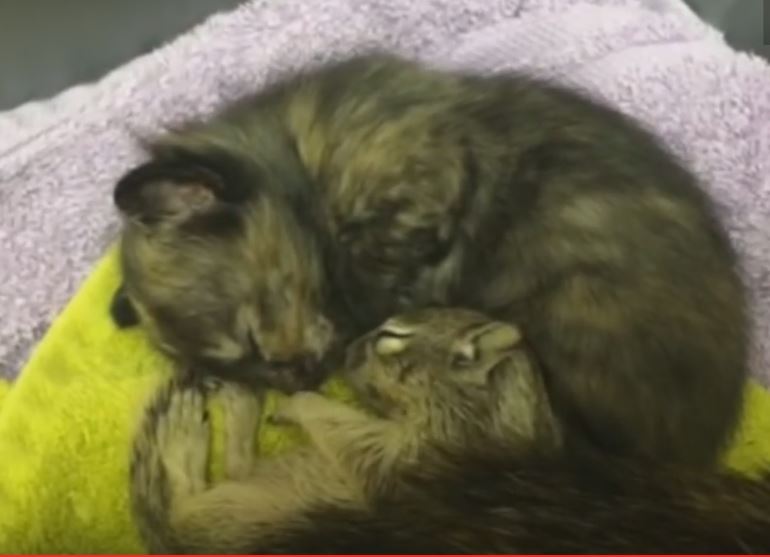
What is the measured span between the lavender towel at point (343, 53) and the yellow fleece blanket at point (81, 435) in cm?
18

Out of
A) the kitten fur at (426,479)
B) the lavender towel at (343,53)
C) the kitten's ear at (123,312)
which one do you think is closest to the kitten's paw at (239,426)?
the kitten fur at (426,479)

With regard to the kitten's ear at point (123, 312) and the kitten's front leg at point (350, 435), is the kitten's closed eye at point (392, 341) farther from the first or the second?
the kitten's ear at point (123, 312)

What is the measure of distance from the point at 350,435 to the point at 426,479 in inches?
9.7

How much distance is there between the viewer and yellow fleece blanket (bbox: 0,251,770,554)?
56.7 inches

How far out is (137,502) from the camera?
1438 mm

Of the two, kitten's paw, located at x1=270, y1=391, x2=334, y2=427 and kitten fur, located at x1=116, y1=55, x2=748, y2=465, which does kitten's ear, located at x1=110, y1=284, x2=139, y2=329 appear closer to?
kitten fur, located at x1=116, y1=55, x2=748, y2=465

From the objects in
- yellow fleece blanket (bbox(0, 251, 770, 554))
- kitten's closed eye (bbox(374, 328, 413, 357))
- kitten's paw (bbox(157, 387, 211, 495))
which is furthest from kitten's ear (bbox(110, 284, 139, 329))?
kitten's closed eye (bbox(374, 328, 413, 357))

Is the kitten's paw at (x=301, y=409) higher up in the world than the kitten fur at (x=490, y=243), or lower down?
lower down

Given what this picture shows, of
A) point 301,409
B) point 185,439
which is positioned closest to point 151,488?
point 185,439

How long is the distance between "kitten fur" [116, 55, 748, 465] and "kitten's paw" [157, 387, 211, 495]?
8 centimetres

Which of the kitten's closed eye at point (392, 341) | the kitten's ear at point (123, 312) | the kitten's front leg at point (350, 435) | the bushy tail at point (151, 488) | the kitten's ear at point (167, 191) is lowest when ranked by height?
the bushy tail at point (151, 488)

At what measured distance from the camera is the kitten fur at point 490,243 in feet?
4.89

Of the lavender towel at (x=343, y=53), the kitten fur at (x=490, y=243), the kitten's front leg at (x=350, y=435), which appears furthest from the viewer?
the lavender towel at (x=343, y=53)

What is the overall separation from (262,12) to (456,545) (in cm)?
105
